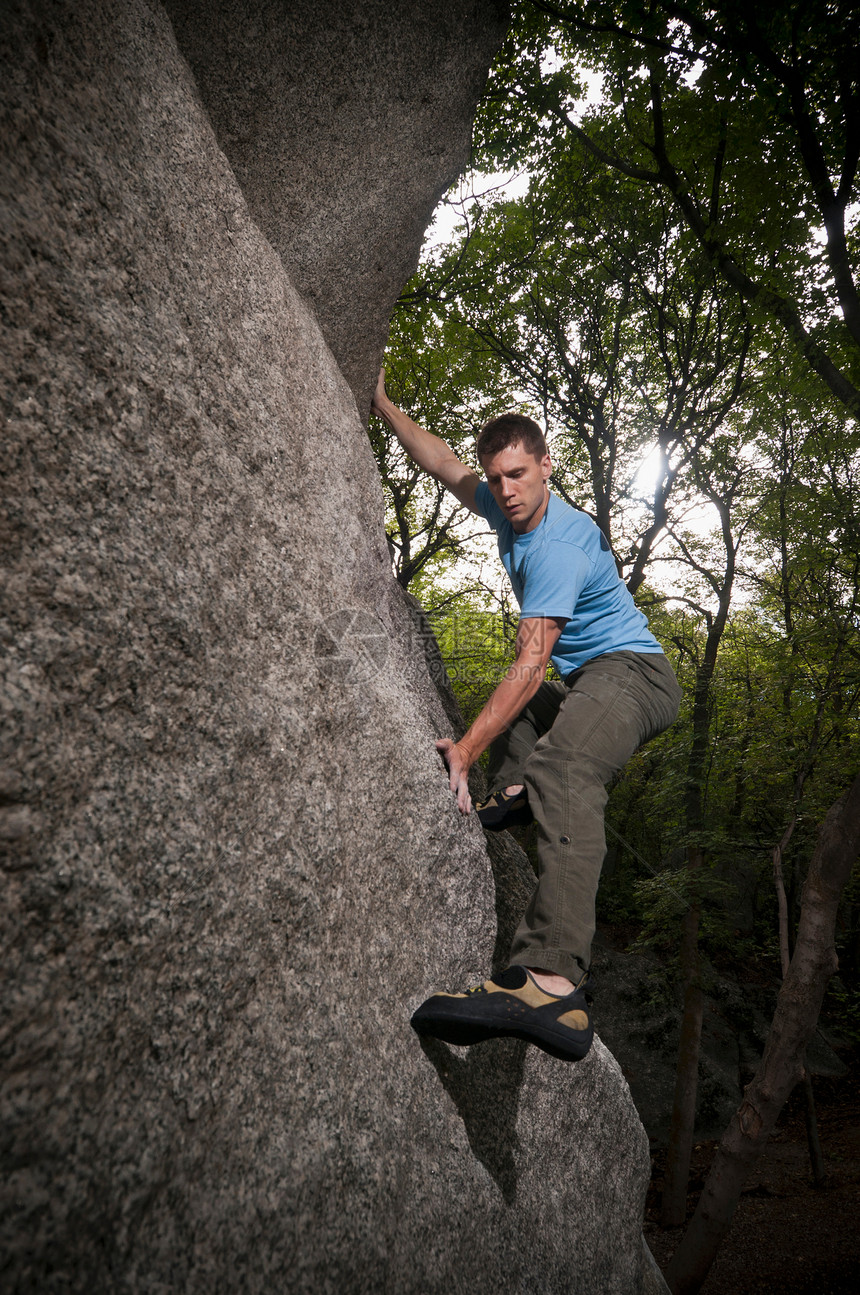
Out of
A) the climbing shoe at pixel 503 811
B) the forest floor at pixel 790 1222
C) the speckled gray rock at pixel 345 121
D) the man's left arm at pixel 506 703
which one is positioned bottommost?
the forest floor at pixel 790 1222

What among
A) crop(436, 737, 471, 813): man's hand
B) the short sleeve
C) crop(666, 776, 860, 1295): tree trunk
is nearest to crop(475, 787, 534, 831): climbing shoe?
crop(436, 737, 471, 813): man's hand

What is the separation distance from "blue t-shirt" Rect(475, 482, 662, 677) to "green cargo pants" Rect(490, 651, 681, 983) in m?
0.10

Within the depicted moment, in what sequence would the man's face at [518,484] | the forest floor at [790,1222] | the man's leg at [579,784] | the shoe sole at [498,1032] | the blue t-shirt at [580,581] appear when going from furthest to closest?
the forest floor at [790,1222]
the man's face at [518,484]
the blue t-shirt at [580,581]
the man's leg at [579,784]
the shoe sole at [498,1032]

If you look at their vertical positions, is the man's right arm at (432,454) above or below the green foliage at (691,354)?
below

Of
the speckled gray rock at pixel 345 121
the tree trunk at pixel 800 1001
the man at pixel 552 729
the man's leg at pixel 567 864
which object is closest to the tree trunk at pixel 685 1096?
the tree trunk at pixel 800 1001

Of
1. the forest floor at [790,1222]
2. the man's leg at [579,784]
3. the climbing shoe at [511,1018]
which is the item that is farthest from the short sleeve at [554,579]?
the forest floor at [790,1222]

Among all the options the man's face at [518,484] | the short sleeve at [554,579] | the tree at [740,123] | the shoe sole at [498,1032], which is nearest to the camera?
the shoe sole at [498,1032]

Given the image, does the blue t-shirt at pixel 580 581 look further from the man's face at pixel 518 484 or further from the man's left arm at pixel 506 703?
the man's left arm at pixel 506 703

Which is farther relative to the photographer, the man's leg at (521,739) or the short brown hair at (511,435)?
the man's leg at (521,739)

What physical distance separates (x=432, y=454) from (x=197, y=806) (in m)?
3.36

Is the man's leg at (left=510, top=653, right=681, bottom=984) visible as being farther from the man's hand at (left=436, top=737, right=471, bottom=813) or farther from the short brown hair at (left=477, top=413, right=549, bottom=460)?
the short brown hair at (left=477, top=413, right=549, bottom=460)

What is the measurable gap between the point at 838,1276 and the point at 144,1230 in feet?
36.4

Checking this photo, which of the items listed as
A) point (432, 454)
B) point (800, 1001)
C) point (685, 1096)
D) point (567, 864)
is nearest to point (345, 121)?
point (432, 454)

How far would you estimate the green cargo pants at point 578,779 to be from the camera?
2684 millimetres
